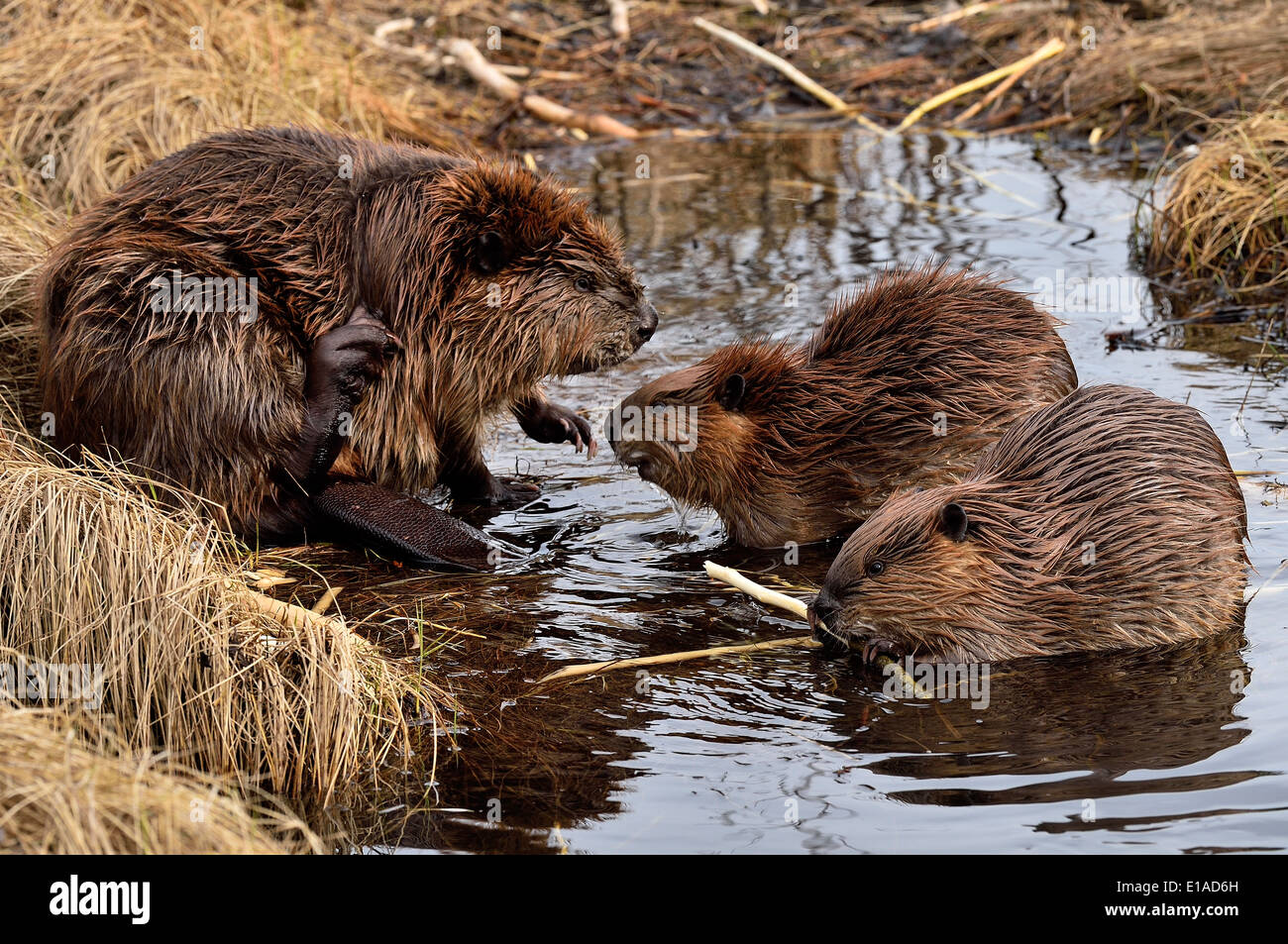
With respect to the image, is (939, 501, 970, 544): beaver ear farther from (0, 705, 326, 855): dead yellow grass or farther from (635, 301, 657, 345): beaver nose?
(0, 705, 326, 855): dead yellow grass

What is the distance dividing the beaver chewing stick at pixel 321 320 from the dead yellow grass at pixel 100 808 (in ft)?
5.64

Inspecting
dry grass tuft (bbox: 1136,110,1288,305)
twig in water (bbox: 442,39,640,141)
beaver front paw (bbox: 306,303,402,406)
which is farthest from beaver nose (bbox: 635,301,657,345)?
twig in water (bbox: 442,39,640,141)

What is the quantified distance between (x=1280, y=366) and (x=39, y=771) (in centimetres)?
458

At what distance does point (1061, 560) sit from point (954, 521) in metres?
0.32

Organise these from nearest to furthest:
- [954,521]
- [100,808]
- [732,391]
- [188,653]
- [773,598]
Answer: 1. [100,808]
2. [188,653]
3. [954,521]
4. [773,598]
5. [732,391]

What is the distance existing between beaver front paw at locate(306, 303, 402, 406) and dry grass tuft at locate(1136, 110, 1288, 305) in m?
3.69

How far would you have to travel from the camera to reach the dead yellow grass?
105 inches

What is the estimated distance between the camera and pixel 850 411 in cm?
489

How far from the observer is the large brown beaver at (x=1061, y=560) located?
3.98 meters

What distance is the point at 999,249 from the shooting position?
738 cm

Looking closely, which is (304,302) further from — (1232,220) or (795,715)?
(1232,220)

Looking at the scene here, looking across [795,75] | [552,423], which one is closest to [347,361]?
[552,423]

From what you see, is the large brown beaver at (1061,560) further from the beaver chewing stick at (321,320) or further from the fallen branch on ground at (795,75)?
the fallen branch on ground at (795,75)

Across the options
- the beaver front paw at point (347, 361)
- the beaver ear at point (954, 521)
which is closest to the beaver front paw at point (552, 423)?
the beaver front paw at point (347, 361)
